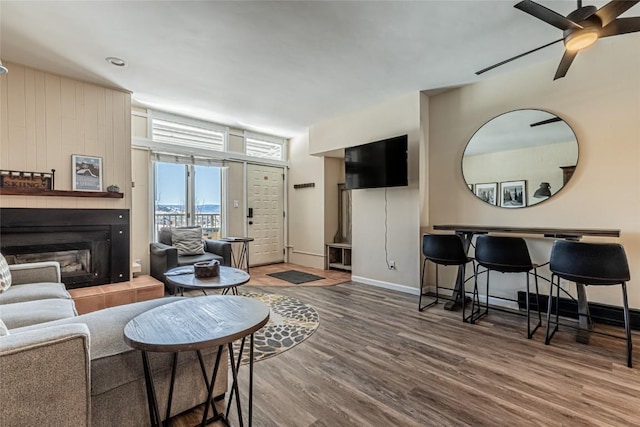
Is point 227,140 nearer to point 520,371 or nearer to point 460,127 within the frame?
point 460,127

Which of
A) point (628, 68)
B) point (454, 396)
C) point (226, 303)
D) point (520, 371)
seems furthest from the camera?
point (628, 68)

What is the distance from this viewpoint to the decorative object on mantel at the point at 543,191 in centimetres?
319

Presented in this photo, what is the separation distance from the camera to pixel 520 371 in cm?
211

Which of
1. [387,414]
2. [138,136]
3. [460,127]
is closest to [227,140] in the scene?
[138,136]

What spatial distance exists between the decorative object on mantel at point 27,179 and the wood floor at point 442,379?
3.11 meters

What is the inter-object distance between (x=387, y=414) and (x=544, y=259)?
103 inches

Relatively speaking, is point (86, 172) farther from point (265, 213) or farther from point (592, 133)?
point (592, 133)

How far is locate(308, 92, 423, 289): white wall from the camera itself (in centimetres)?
402

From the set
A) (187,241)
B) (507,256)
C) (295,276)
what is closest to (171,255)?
(187,241)

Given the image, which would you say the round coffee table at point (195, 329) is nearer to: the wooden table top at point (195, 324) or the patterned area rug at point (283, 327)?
the wooden table top at point (195, 324)

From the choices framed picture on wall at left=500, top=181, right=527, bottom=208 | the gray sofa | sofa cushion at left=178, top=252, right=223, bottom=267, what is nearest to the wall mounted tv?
framed picture on wall at left=500, top=181, right=527, bottom=208

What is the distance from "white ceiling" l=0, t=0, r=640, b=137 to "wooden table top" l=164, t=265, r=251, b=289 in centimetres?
216

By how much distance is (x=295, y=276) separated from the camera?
513 cm

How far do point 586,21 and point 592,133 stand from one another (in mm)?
1495
